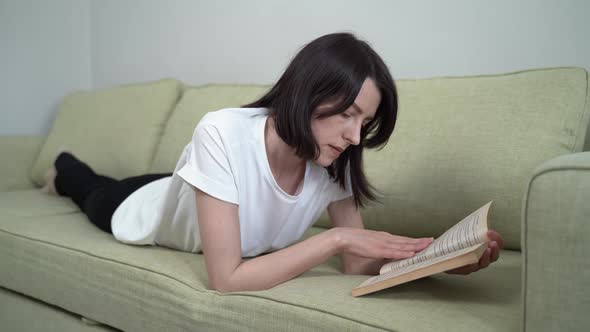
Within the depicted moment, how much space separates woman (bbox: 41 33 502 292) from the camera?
103 cm

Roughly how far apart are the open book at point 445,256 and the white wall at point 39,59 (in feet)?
8.26

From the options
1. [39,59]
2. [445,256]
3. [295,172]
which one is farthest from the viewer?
[39,59]

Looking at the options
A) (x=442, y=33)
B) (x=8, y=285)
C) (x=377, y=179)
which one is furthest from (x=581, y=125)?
(x=8, y=285)

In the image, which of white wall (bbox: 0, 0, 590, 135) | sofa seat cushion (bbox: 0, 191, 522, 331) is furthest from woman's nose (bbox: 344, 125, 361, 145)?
white wall (bbox: 0, 0, 590, 135)

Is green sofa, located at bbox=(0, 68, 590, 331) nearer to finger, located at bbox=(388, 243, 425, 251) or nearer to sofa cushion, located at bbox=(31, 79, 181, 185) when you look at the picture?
finger, located at bbox=(388, 243, 425, 251)

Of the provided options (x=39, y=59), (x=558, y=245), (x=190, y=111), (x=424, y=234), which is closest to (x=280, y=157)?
(x=424, y=234)

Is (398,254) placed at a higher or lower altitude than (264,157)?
lower

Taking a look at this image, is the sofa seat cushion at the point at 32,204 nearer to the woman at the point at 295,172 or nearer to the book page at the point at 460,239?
the woman at the point at 295,172

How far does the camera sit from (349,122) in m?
1.04

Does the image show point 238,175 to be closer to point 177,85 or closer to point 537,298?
point 537,298

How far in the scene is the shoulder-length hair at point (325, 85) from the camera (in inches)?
40.1

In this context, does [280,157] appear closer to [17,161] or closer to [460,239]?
[460,239]

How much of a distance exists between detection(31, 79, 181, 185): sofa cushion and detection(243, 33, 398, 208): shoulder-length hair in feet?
3.94

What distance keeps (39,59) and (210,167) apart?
2.28 metres
